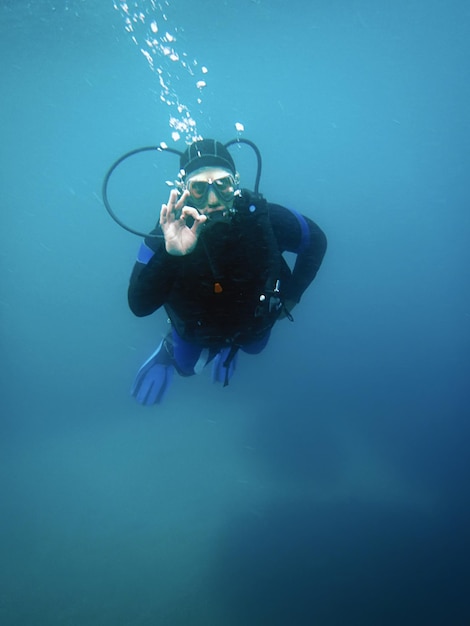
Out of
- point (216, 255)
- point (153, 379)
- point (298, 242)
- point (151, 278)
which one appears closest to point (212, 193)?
point (216, 255)

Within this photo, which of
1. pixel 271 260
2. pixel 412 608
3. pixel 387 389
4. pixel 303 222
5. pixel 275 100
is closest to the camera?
pixel 271 260

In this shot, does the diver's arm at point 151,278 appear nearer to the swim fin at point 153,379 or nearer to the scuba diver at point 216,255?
the scuba diver at point 216,255

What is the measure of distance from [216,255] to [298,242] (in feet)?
3.47

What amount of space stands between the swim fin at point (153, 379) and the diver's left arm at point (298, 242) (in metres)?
2.13

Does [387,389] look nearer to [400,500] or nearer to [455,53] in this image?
[400,500]

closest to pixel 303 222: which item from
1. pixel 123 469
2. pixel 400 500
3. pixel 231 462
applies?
pixel 400 500

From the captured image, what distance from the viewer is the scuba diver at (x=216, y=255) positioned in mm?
2848

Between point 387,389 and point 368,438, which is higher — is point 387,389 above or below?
above

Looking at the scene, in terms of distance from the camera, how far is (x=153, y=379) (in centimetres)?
520

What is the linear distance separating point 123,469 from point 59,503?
1.57 meters

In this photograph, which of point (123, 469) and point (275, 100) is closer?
point (123, 469)

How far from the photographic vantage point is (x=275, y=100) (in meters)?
Result: 18.5

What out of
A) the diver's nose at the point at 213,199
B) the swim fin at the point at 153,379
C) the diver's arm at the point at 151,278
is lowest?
the swim fin at the point at 153,379

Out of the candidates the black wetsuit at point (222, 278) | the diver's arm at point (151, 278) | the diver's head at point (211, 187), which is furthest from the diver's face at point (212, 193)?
the diver's arm at point (151, 278)
